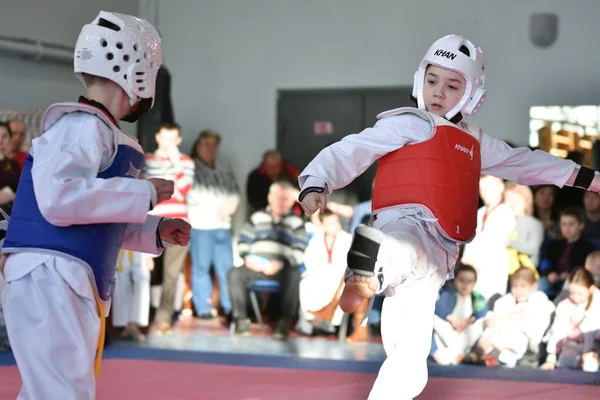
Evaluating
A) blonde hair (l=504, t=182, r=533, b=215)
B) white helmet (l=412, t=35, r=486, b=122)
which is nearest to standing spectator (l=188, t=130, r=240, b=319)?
blonde hair (l=504, t=182, r=533, b=215)

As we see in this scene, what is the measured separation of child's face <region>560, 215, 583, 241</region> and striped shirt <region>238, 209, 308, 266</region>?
224cm

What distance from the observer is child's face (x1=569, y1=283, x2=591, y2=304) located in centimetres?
666

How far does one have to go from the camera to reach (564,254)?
726 cm

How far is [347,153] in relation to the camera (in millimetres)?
3668

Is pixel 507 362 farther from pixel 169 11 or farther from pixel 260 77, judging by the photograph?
pixel 169 11

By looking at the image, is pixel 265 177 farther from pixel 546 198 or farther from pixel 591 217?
pixel 591 217

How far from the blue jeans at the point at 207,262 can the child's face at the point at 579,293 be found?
11.2 ft

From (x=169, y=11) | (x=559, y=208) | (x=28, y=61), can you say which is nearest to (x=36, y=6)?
(x=28, y=61)

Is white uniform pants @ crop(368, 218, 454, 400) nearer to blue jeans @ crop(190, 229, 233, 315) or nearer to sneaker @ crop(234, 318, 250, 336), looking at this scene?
sneaker @ crop(234, 318, 250, 336)

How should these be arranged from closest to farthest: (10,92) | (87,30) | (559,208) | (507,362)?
(87,30) < (507,362) < (559,208) < (10,92)

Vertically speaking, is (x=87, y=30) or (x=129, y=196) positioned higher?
(x=87, y=30)

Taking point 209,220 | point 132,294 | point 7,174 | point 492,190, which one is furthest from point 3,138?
point 492,190

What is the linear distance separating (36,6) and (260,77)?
2496mm

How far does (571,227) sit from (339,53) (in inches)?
152
